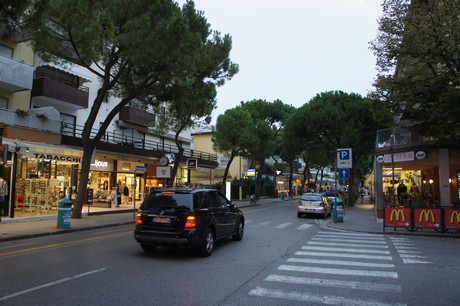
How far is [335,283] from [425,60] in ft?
40.7

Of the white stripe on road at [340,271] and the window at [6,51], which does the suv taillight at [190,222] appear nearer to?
the white stripe on road at [340,271]

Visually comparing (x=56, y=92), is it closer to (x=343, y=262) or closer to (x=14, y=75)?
(x=14, y=75)

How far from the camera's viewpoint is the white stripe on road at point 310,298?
20.0 feet

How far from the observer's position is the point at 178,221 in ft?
31.2

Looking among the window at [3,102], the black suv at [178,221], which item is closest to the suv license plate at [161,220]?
the black suv at [178,221]

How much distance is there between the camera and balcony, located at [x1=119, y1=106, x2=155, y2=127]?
31844 millimetres

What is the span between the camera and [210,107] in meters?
27.6

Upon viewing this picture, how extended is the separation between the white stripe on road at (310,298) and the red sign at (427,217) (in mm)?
11190

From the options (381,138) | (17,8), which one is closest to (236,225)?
(17,8)

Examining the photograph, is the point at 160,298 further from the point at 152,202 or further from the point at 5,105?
the point at 5,105

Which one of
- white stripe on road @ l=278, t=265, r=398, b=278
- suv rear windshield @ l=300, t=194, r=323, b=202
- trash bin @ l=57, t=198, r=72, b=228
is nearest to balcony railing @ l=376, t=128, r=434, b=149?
suv rear windshield @ l=300, t=194, r=323, b=202

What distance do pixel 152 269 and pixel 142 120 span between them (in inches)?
1045

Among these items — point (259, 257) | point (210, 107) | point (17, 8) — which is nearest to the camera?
point (17, 8)

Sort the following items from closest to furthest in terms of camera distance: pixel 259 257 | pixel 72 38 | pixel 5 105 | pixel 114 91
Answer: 1. pixel 259 257
2. pixel 72 38
3. pixel 5 105
4. pixel 114 91
